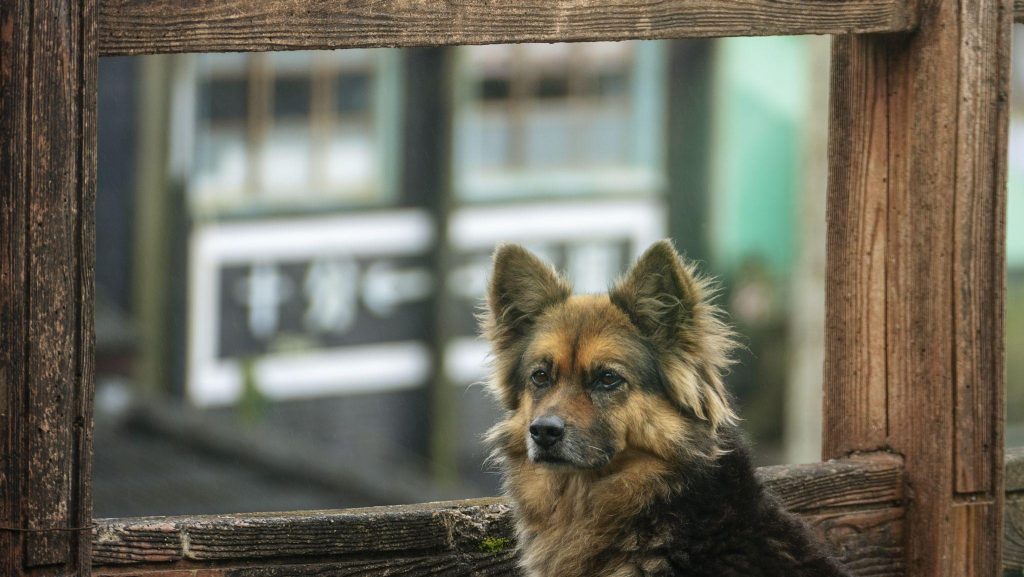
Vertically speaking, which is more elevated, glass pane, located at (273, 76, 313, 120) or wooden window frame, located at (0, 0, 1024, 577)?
glass pane, located at (273, 76, 313, 120)

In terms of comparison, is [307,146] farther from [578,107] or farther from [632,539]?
[632,539]

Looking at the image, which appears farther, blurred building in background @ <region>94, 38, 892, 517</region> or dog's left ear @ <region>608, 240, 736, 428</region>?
blurred building in background @ <region>94, 38, 892, 517</region>

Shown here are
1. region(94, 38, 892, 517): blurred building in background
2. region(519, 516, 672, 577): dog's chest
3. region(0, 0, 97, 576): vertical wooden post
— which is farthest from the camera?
region(94, 38, 892, 517): blurred building in background

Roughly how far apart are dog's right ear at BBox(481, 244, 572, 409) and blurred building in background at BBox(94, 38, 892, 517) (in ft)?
18.1

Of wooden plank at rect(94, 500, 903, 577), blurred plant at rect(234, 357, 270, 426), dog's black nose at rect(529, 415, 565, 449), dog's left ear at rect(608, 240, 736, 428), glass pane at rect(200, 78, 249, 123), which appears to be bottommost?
blurred plant at rect(234, 357, 270, 426)

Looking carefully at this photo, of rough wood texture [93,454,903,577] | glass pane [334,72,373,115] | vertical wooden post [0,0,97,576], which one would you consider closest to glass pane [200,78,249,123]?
glass pane [334,72,373,115]

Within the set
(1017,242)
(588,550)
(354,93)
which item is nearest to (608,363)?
(588,550)

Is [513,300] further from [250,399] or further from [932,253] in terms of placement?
[250,399]

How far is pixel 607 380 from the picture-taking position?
3.84 meters

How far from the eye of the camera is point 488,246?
11039 mm

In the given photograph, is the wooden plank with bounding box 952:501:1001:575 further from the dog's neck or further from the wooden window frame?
the dog's neck

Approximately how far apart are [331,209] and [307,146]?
25.4 inches

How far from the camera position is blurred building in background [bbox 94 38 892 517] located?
398 inches

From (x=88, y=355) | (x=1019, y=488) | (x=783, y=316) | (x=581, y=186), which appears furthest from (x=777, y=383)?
(x=88, y=355)
